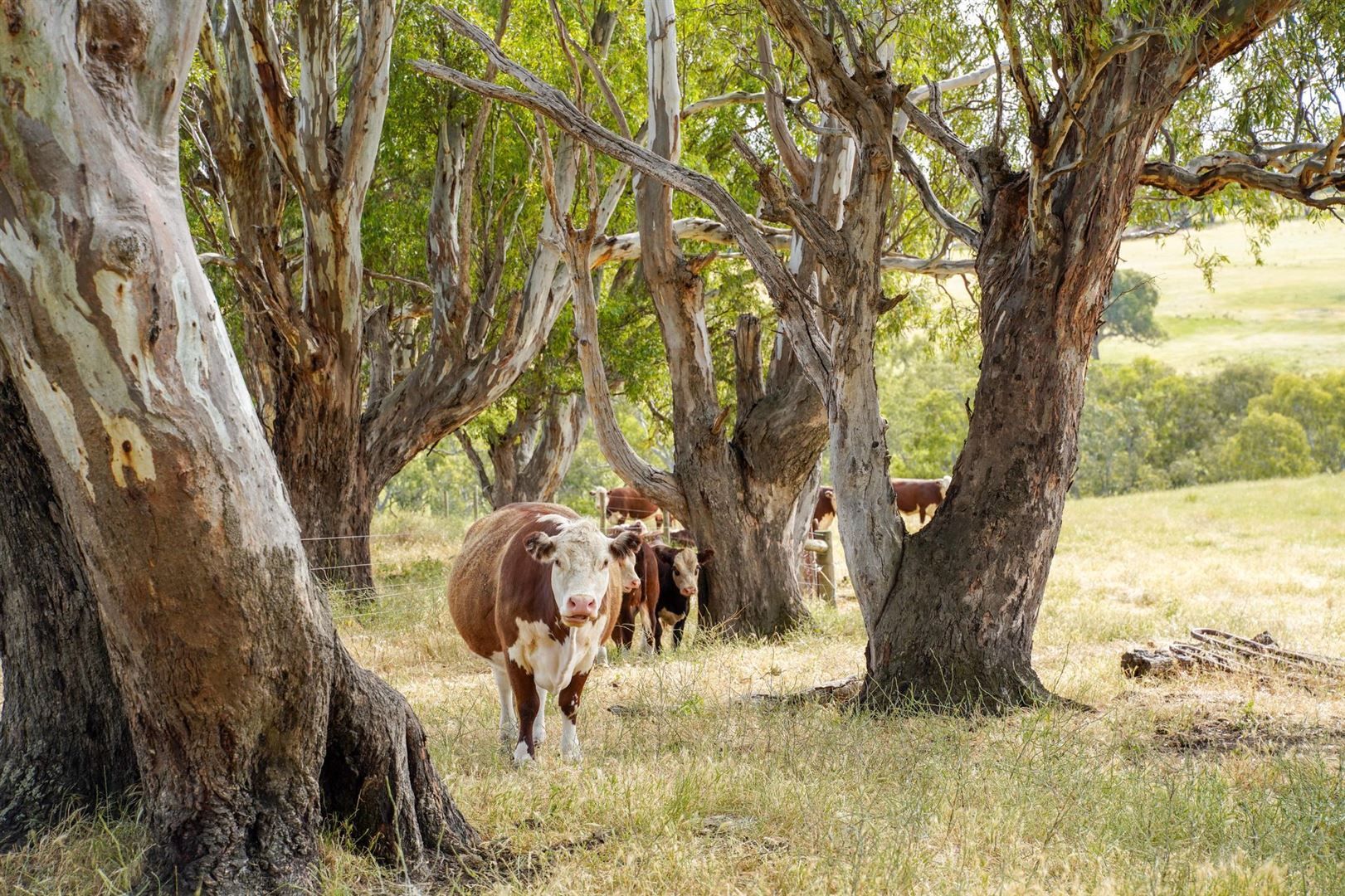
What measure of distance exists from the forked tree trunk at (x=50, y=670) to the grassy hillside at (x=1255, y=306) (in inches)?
3431

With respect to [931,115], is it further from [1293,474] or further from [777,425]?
[1293,474]

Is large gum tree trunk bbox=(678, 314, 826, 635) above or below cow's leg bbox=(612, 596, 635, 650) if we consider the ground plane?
above

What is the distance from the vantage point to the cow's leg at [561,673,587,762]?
646 centimetres

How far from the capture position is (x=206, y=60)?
11.0 metres

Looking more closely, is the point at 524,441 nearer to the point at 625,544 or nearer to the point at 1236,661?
the point at 1236,661

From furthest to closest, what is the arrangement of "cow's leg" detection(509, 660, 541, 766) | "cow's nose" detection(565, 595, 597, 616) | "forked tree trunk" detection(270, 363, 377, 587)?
"forked tree trunk" detection(270, 363, 377, 587) → "cow's leg" detection(509, 660, 541, 766) → "cow's nose" detection(565, 595, 597, 616)

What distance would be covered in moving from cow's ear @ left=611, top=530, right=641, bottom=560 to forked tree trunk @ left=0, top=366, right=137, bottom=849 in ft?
8.97

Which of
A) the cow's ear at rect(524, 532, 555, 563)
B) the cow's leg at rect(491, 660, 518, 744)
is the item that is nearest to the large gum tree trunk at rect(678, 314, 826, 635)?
the cow's leg at rect(491, 660, 518, 744)

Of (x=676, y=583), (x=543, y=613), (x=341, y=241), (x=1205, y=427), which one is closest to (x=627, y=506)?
(x=341, y=241)

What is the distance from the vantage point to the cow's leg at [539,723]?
6672mm

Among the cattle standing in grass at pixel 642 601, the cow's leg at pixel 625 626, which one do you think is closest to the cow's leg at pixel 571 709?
the cattle standing in grass at pixel 642 601

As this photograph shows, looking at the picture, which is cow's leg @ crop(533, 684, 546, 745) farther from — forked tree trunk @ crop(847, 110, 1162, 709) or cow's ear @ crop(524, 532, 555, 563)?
forked tree trunk @ crop(847, 110, 1162, 709)

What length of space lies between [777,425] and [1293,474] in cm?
4294

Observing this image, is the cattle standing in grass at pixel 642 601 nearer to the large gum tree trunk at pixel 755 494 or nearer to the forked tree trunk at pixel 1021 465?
the large gum tree trunk at pixel 755 494
